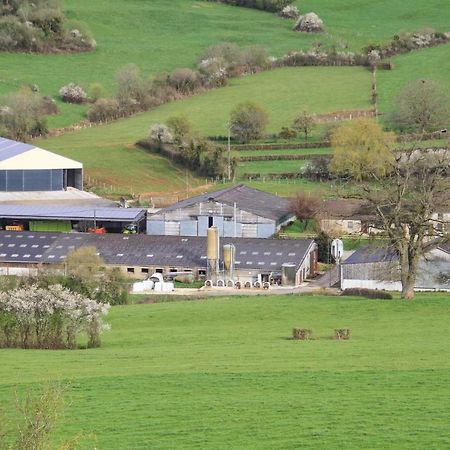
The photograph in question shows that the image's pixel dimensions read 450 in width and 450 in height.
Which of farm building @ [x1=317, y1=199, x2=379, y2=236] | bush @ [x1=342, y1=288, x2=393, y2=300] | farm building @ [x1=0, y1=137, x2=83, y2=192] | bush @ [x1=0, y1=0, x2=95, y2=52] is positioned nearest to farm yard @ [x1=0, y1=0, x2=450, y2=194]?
bush @ [x1=0, y1=0, x2=95, y2=52]

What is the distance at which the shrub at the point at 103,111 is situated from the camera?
4195 inches

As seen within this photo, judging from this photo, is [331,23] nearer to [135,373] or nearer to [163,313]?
[163,313]

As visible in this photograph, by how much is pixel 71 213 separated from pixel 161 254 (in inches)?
398

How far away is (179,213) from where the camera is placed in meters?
71.0

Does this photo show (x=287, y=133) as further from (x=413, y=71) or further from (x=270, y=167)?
(x=413, y=71)

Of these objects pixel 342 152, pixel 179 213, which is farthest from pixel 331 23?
pixel 179 213

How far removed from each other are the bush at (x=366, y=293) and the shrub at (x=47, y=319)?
13002 mm

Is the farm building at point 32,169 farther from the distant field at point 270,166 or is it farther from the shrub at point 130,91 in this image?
the shrub at point 130,91

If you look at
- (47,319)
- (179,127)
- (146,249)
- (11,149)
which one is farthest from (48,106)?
(47,319)

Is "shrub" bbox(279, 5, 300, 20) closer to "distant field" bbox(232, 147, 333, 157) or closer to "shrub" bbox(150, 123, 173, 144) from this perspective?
"distant field" bbox(232, 147, 333, 157)

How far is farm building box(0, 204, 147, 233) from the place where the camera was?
7150 centimetres

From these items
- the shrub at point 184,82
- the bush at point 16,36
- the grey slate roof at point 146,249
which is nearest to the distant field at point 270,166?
the grey slate roof at point 146,249

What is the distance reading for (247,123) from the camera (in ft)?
320

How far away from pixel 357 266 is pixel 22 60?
67.5 meters
